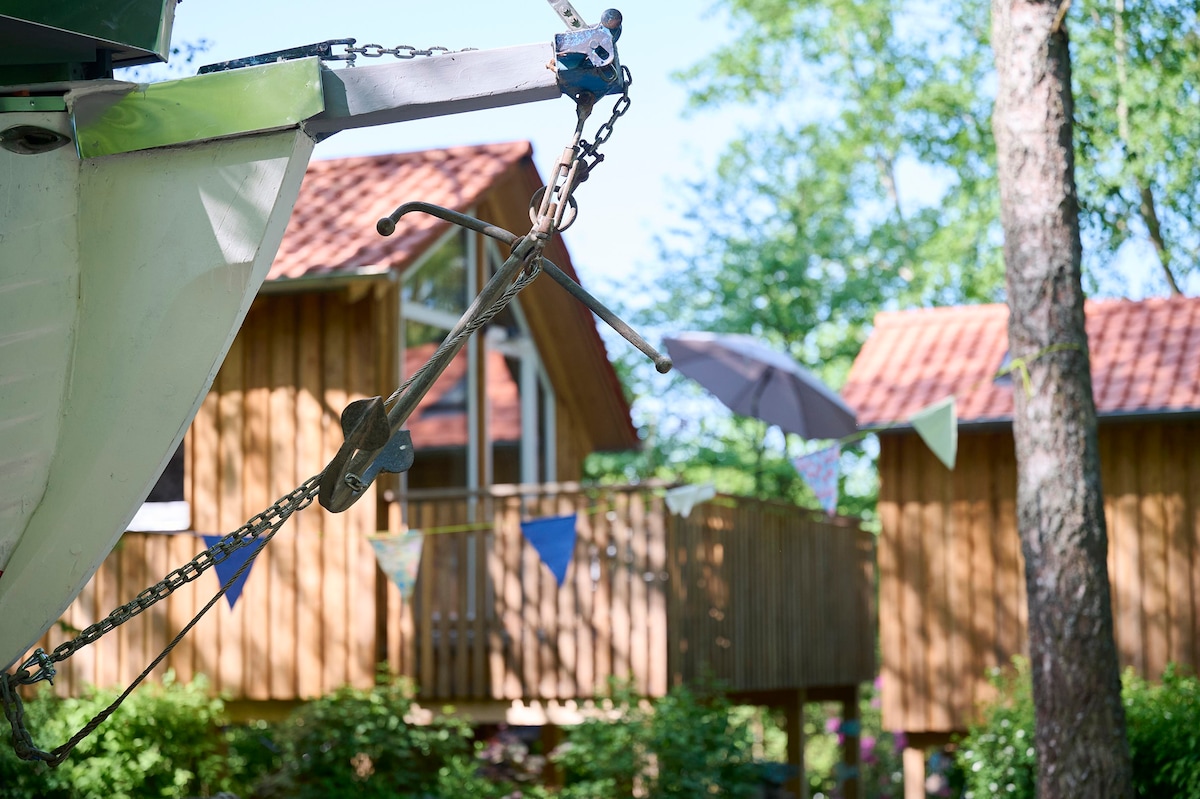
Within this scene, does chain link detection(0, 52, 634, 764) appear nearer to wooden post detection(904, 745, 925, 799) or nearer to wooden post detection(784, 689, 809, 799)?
wooden post detection(904, 745, 925, 799)

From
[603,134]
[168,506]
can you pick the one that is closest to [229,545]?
[603,134]

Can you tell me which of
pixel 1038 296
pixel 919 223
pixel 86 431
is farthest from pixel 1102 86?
pixel 86 431

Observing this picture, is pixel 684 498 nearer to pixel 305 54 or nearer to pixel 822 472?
pixel 822 472

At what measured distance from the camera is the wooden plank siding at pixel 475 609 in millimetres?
9523

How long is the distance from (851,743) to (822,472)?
6.07 metres

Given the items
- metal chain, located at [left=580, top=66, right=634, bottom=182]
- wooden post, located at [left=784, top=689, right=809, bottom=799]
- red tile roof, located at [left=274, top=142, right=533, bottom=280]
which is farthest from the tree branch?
metal chain, located at [left=580, top=66, right=634, bottom=182]

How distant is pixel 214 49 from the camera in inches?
323

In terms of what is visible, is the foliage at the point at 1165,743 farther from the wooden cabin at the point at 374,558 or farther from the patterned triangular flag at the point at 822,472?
the wooden cabin at the point at 374,558

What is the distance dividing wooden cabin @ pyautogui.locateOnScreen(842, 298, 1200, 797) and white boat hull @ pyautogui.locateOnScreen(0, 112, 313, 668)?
23.5 ft

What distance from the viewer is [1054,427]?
7133 mm

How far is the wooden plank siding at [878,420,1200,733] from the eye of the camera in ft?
34.1

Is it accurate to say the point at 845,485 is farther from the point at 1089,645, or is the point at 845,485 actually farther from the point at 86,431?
the point at 86,431

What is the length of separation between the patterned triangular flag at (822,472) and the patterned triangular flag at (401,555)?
2.74m

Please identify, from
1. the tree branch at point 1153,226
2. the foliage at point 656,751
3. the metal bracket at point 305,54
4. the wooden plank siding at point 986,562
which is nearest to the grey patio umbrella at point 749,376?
the wooden plank siding at point 986,562
